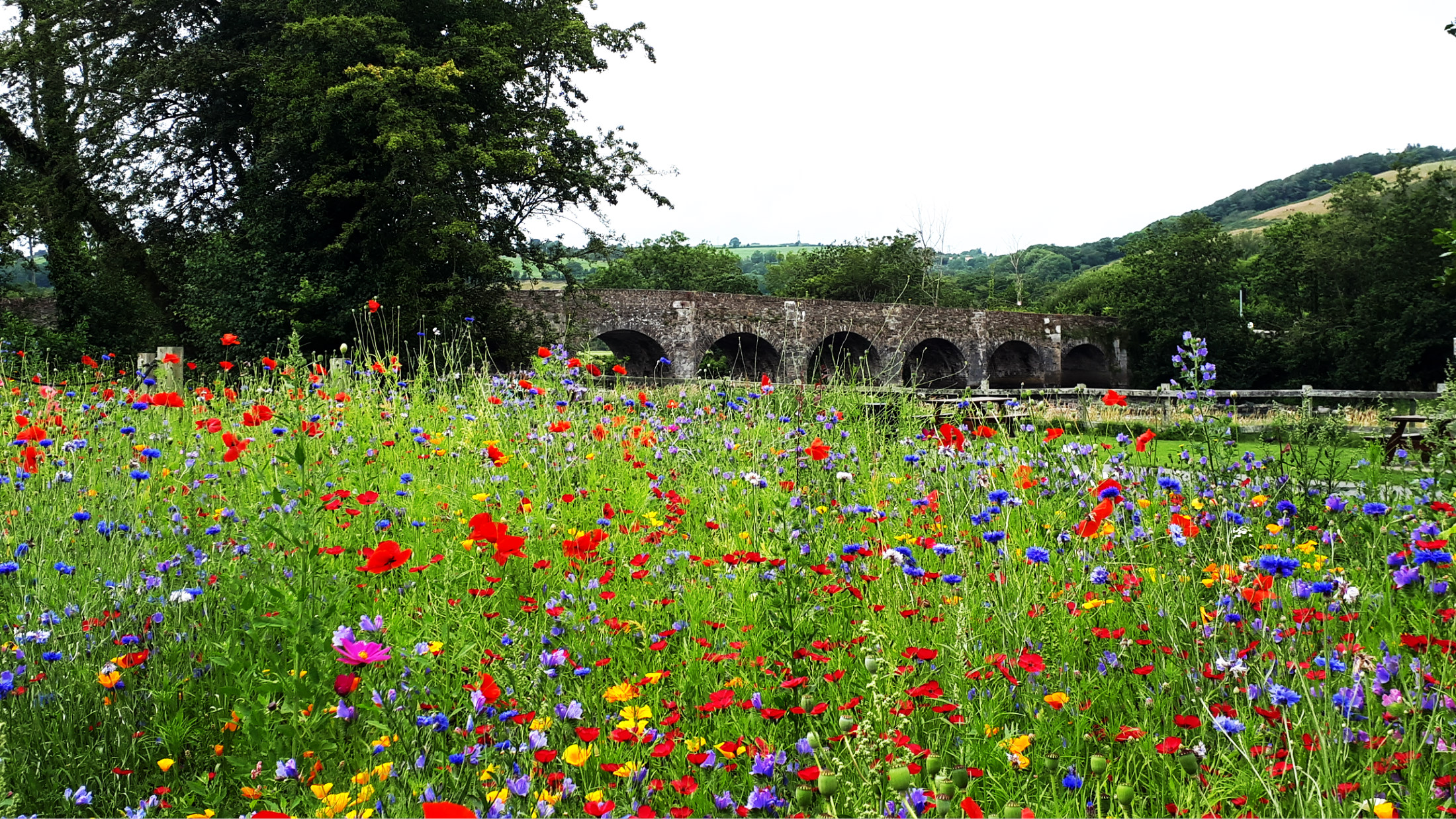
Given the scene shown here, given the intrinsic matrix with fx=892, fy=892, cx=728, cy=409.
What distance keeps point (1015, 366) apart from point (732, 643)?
114 ft

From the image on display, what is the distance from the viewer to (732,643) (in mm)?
1929

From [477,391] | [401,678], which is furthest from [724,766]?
[477,391]

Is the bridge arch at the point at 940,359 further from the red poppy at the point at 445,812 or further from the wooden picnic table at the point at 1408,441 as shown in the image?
the red poppy at the point at 445,812

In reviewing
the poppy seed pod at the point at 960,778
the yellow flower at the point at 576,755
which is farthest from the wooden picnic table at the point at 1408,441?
the yellow flower at the point at 576,755

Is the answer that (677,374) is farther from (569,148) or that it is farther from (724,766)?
(724,766)

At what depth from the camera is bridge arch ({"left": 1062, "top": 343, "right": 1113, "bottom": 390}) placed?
3603 cm

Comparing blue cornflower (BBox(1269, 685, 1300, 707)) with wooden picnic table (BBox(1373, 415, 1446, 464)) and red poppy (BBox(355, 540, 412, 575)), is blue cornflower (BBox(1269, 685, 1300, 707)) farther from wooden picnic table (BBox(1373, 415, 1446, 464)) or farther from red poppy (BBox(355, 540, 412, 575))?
wooden picnic table (BBox(1373, 415, 1446, 464))

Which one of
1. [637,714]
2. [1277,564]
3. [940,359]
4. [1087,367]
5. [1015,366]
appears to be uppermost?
[1277,564]

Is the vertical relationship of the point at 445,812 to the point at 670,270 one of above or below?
below

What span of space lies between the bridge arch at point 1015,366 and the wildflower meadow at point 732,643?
31.2 metres

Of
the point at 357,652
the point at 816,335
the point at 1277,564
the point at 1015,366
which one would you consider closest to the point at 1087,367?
the point at 1015,366

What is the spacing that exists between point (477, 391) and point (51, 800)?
395cm

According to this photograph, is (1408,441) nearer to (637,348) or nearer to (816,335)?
(637,348)

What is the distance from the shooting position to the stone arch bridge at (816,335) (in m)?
21.4
